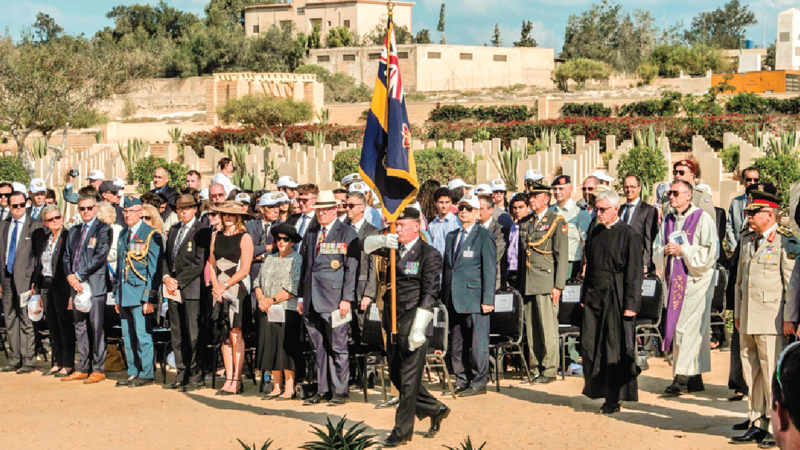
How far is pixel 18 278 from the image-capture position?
10.2m

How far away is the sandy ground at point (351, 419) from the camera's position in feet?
22.6

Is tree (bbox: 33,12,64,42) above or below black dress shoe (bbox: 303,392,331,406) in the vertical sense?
above

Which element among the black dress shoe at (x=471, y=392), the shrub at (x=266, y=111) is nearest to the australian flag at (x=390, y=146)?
the black dress shoe at (x=471, y=392)

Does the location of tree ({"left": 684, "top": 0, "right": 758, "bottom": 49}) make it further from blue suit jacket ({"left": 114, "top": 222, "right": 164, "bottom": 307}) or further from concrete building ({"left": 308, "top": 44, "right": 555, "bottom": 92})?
blue suit jacket ({"left": 114, "top": 222, "right": 164, "bottom": 307})

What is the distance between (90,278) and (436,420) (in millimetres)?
4343

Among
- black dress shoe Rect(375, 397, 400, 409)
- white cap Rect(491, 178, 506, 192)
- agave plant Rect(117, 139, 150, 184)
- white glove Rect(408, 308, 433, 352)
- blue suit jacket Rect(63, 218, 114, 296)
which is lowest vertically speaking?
black dress shoe Rect(375, 397, 400, 409)

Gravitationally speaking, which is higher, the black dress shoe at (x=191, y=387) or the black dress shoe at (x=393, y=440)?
the black dress shoe at (x=393, y=440)

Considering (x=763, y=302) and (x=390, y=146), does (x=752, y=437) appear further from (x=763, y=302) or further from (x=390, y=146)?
(x=390, y=146)

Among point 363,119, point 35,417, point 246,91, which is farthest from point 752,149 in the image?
point 246,91

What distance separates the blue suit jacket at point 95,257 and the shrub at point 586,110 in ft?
116

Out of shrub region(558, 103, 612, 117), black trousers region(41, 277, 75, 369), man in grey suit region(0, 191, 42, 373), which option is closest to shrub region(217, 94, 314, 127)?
shrub region(558, 103, 612, 117)

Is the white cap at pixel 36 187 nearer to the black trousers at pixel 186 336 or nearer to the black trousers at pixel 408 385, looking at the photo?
the black trousers at pixel 186 336

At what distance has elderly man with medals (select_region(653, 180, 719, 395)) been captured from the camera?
26.2 feet

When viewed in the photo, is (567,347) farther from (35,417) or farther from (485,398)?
(35,417)
